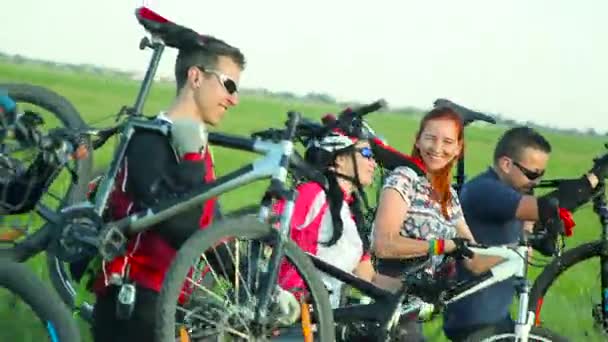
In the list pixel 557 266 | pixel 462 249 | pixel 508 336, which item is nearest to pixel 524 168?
pixel 557 266

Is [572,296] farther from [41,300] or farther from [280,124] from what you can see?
[280,124]

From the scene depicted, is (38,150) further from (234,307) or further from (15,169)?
(234,307)

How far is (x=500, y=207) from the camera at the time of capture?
22.4ft

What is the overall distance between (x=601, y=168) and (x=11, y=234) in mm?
3115

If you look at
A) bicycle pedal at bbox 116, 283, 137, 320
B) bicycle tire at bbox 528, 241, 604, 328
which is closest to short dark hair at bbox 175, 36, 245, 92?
bicycle pedal at bbox 116, 283, 137, 320

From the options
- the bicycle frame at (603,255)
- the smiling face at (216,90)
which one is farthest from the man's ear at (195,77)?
the bicycle frame at (603,255)

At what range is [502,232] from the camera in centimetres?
706

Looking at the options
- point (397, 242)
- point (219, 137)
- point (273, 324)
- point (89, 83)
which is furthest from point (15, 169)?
point (89, 83)

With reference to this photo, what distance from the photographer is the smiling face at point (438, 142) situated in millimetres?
6512

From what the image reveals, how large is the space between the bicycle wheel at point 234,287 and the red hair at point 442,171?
1598mm

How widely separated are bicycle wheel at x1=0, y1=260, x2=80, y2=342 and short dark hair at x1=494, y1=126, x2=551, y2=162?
311cm

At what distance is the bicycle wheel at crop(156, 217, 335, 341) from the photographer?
473 cm

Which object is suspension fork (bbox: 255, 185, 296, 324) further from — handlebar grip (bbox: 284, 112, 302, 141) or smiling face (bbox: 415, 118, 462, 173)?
smiling face (bbox: 415, 118, 462, 173)

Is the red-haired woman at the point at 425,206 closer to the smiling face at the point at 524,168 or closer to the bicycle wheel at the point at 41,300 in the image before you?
the smiling face at the point at 524,168
